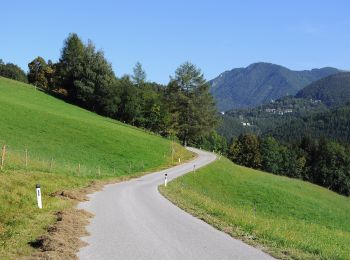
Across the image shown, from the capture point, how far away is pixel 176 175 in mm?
50375

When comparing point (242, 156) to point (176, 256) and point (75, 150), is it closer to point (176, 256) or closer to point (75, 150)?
point (75, 150)

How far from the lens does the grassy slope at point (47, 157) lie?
1636 cm

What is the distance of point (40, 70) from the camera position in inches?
5153

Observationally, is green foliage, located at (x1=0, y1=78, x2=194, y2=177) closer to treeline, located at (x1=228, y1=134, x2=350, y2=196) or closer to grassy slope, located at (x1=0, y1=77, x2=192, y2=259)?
grassy slope, located at (x1=0, y1=77, x2=192, y2=259)

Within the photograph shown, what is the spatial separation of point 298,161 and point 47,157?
4088 inches

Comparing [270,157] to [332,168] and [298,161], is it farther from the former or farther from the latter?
[332,168]

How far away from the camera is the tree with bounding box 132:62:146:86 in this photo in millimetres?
116562

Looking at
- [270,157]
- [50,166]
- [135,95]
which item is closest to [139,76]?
[135,95]

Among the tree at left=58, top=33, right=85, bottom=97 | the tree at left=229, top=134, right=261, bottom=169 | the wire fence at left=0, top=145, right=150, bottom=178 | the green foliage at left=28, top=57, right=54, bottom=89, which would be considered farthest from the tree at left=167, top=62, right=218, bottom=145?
the green foliage at left=28, top=57, right=54, bottom=89

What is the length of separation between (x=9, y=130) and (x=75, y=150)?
8782 millimetres

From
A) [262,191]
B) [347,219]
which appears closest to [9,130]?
[262,191]

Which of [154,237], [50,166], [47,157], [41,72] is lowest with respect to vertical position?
[47,157]

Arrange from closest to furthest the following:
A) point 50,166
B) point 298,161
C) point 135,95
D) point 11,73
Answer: point 50,166 → point 135,95 → point 298,161 → point 11,73

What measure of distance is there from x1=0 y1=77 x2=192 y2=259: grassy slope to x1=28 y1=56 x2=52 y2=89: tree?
30.7 metres
